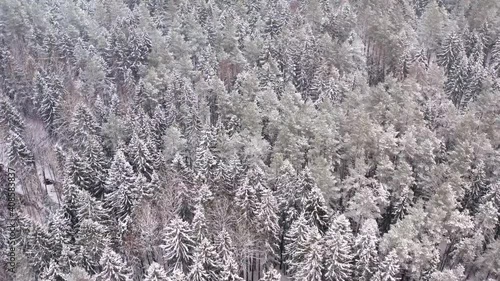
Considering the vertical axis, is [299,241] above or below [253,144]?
below

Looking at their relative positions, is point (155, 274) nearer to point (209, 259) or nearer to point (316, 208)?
point (209, 259)

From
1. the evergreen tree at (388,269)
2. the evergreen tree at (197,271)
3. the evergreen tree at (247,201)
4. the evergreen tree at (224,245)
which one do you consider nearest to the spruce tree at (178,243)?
the evergreen tree at (197,271)

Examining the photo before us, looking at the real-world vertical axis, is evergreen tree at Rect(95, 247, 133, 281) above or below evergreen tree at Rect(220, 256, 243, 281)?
below

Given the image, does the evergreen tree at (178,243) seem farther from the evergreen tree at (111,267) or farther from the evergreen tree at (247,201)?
the evergreen tree at (247,201)

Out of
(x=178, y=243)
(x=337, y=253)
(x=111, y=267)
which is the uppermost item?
(x=337, y=253)

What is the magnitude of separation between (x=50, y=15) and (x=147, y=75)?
31.9 metres

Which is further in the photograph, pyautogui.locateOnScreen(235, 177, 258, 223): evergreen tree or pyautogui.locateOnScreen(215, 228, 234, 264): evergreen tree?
pyautogui.locateOnScreen(235, 177, 258, 223): evergreen tree

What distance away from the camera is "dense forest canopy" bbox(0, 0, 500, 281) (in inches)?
1617

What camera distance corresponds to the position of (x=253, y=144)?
50844 millimetres

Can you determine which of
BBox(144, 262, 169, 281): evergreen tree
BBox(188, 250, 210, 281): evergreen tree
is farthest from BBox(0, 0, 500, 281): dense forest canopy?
BBox(144, 262, 169, 281): evergreen tree

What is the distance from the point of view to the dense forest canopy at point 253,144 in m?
41.1

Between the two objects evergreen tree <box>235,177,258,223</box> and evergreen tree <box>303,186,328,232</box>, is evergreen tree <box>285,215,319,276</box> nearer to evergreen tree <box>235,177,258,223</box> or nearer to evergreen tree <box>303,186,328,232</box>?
evergreen tree <box>303,186,328,232</box>

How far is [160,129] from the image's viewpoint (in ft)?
192

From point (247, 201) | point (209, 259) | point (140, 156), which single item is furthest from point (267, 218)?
point (140, 156)
